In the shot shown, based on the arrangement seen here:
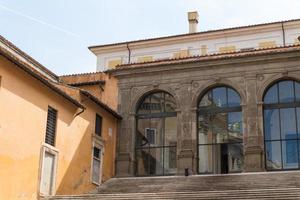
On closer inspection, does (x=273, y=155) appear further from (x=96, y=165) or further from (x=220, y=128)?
(x=96, y=165)

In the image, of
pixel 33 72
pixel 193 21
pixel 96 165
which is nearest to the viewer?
pixel 33 72

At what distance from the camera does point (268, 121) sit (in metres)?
23.2

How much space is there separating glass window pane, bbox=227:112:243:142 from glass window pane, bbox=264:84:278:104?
4.35ft

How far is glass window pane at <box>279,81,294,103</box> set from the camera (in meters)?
23.1

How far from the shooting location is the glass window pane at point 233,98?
23.8 m

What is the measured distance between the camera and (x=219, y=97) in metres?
24.2

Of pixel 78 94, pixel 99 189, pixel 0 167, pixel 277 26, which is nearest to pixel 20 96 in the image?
pixel 0 167

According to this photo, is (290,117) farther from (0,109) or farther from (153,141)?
(0,109)

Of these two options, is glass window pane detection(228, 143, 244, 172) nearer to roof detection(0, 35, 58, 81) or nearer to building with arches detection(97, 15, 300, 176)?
building with arches detection(97, 15, 300, 176)

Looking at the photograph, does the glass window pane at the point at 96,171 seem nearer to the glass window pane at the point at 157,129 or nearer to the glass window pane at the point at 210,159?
the glass window pane at the point at 157,129

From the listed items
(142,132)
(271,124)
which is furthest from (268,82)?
(142,132)

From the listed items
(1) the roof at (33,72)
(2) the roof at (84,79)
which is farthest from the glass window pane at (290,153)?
(2) the roof at (84,79)

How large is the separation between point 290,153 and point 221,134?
3068mm

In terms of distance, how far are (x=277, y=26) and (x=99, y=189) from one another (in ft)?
62.3
